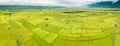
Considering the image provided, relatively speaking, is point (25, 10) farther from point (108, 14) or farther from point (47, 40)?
point (108, 14)

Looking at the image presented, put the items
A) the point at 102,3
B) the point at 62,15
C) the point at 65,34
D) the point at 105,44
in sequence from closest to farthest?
the point at 105,44
the point at 65,34
the point at 62,15
the point at 102,3

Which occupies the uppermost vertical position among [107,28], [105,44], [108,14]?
[108,14]

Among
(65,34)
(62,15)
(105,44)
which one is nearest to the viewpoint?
(105,44)

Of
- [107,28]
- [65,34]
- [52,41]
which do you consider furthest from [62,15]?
[107,28]

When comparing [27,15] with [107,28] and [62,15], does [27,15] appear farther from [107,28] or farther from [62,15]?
[107,28]

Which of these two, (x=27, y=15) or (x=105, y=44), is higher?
(x=27, y=15)

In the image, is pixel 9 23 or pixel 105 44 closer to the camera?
pixel 105 44

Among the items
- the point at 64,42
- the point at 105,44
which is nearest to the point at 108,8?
the point at 105,44
